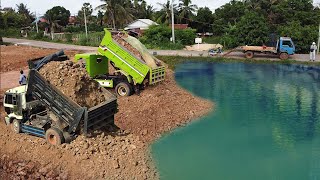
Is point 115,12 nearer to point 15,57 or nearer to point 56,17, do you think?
point 15,57

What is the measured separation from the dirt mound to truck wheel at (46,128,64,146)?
3.76ft

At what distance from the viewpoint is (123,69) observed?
1614 cm

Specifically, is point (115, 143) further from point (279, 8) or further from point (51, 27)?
point (51, 27)

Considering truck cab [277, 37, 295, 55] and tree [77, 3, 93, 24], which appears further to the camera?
tree [77, 3, 93, 24]

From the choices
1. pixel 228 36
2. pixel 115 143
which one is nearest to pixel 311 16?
pixel 228 36

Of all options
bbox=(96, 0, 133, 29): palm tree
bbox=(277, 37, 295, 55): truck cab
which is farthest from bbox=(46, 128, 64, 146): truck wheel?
bbox=(96, 0, 133, 29): palm tree

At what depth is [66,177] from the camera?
886cm

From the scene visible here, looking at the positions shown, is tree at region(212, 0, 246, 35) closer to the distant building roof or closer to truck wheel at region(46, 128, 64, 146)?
the distant building roof

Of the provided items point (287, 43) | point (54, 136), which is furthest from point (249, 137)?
point (287, 43)

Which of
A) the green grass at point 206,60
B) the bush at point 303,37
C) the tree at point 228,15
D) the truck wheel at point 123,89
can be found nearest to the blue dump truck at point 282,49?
the green grass at point 206,60

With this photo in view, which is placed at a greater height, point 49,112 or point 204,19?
point 204,19

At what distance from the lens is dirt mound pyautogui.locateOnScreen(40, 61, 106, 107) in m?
10.8

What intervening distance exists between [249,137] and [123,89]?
668 centimetres

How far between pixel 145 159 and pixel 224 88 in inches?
426
